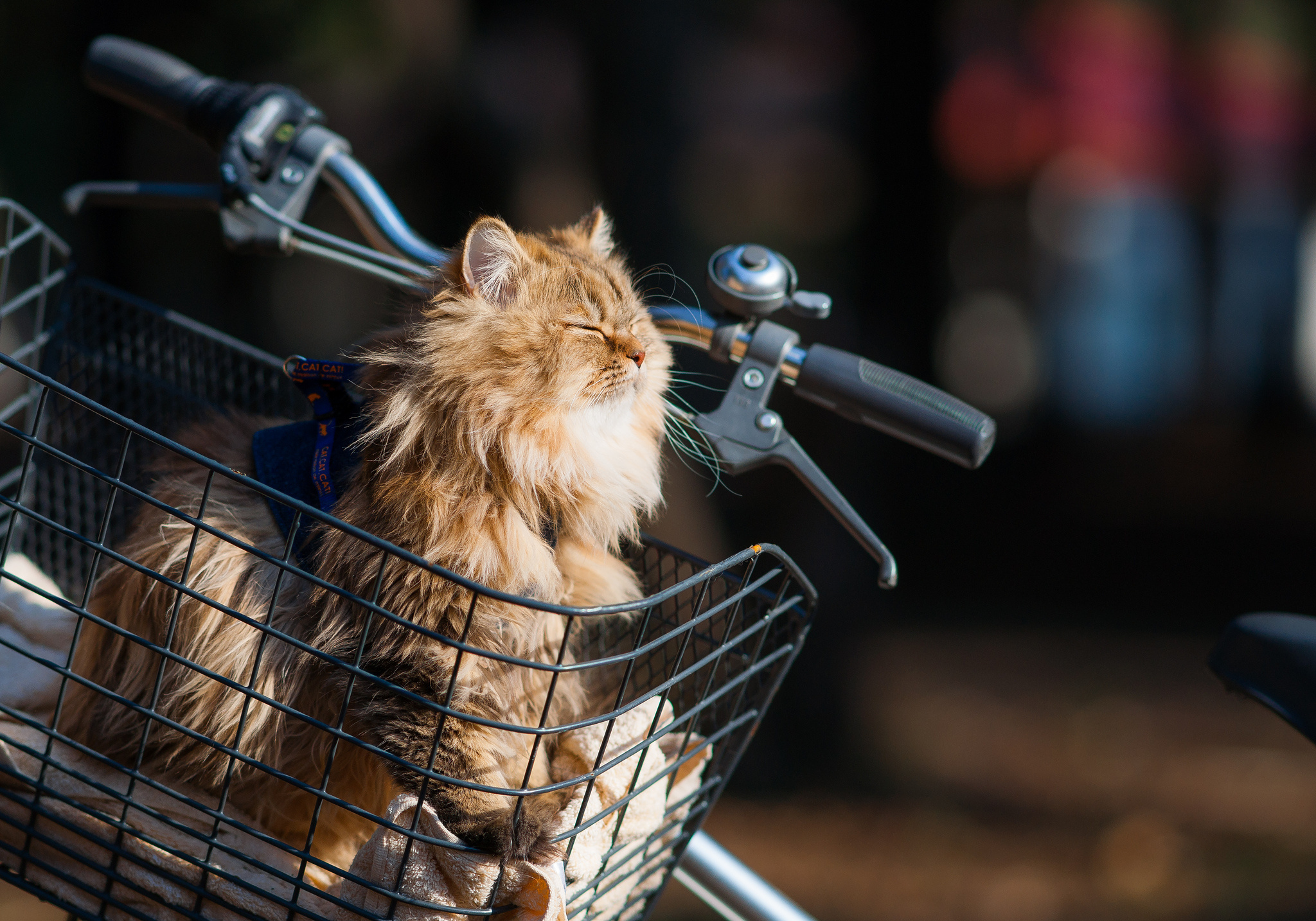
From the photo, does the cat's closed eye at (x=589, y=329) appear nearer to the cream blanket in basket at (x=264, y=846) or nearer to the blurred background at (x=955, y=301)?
the cream blanket in basket at (x=264, y=846)

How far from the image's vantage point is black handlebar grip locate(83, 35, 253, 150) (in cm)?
180

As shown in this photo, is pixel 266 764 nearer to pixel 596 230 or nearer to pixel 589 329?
pixel 589 329

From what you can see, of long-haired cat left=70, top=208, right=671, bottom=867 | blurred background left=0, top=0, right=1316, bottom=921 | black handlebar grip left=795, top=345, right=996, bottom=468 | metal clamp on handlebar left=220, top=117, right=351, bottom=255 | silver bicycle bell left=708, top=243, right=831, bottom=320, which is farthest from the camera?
blurred background left=0, top=0, right=1316, bottom=921

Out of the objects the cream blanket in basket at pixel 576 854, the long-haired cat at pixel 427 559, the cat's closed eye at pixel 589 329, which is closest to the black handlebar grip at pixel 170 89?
the long-haired cat at pixel 427 559

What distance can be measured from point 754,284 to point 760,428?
219 millimetres

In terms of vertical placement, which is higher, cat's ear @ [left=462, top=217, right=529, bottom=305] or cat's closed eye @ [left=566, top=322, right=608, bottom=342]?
cat's ear @ [left=462, top=217, right=529, bottom=305]

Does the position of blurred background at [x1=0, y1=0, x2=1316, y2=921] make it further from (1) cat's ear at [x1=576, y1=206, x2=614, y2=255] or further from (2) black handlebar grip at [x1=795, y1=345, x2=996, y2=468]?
(2) black handlebar grip at [x1=795, y1=345, x2=996, y2=468]

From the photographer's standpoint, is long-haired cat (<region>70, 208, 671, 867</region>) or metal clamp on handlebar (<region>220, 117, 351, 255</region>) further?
metal clamp on handlebar (<region>220, 117, 351, 255</region>)

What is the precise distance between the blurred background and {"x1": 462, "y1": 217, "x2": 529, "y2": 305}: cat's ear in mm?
2701

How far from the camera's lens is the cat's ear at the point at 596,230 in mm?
1823

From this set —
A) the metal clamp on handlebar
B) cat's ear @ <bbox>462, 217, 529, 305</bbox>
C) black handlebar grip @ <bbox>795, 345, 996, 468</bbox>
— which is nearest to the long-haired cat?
cat's ear @ <bbox>462, 217, 529, 305</bbox>

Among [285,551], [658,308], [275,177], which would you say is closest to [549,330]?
[658,308]

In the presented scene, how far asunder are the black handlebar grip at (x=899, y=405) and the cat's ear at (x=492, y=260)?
0.46 meters

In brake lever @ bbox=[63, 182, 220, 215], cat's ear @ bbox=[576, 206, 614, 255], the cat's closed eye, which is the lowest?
brake lever @ bbox=[63, 182, 220, 215]
